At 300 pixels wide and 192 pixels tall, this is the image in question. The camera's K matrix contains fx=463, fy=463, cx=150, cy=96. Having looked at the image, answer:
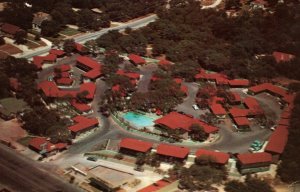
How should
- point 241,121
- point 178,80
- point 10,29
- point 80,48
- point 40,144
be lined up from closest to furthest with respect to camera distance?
point 40,144 < point 241,121 < point 178,80 < point 80,48 < point 10,29

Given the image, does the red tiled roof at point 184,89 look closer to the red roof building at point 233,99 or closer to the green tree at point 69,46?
the red roof building at point 233,99

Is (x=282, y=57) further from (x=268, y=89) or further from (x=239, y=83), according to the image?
(x=239, y=83)

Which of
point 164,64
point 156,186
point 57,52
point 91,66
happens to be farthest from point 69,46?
point 156,186

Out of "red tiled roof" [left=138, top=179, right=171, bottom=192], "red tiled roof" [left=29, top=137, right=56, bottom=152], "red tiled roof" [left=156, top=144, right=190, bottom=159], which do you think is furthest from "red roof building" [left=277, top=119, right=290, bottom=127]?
"red tiled roof" [left=29, top=137, right=56, bottom=152]

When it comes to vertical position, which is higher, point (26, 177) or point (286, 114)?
point (286, 114)

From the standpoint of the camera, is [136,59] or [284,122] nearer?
[284,122]

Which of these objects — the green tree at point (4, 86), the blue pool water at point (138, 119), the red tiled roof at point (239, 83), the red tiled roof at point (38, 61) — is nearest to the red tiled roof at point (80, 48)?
the red tiled roof at point (38, 61)

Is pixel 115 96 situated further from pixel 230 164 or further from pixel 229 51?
pixel 229 51
